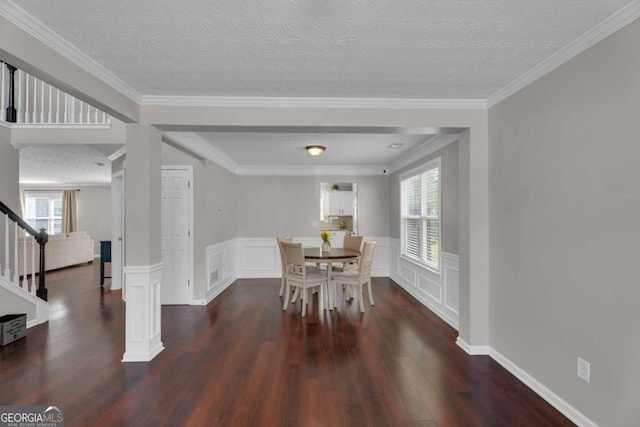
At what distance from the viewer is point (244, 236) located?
6531 mm

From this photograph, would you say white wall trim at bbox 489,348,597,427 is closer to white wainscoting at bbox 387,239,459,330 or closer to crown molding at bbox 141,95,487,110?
white wainscoting at bbox 387,239,459,330

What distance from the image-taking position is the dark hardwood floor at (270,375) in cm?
206

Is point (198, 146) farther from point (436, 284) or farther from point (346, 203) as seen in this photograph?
point (346, 203)

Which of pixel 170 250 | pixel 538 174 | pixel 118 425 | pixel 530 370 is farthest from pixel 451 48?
pixel 170 250

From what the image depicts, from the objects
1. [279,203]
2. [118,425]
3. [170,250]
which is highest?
[279,203]

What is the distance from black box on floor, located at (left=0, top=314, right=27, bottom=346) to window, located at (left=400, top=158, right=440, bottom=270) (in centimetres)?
519

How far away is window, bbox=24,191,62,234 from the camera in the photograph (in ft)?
32.8

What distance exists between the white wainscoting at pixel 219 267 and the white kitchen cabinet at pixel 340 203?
321 centimetres

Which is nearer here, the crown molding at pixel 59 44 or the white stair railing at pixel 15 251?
the crown molding at pixel 59 44

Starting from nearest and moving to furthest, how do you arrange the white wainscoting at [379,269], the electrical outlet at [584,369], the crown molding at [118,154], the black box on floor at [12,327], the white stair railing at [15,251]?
1. the electrical outlet at [584,369]
2. the black box on floor at [12,327]
3. the white stair railing at [15,251]
4. the white wainscoting at [379,269]
5. the crown molding at [118,154]

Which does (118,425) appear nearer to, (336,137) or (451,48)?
(451,48)

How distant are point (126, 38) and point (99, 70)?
607mm

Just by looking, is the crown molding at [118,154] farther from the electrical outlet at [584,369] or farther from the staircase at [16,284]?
the electrical outlet at [584,369]

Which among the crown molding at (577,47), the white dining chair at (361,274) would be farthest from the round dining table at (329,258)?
the crown molding at (577,47)
